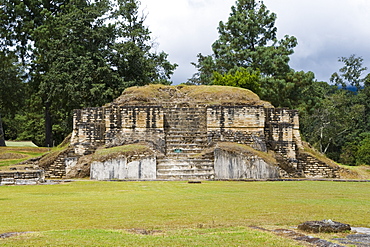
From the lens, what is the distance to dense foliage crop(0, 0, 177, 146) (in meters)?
29.8

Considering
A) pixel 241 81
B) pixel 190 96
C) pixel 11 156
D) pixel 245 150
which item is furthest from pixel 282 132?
pixel 11 156

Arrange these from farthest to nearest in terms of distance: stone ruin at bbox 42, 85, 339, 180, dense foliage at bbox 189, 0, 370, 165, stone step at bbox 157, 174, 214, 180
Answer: dense foliage at bbox 189, 0, 370, 165 → stone ruin at bbox 42, 85, 339, 180 → stone step at bbox 157, 174, 214, 180

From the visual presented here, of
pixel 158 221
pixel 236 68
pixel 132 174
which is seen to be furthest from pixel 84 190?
pixel 236 68

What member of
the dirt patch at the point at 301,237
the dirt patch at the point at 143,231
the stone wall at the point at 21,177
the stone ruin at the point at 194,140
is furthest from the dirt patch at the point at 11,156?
the dirt patch at the point at 301,237

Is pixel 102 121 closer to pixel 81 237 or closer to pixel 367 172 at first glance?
pixel 367 172

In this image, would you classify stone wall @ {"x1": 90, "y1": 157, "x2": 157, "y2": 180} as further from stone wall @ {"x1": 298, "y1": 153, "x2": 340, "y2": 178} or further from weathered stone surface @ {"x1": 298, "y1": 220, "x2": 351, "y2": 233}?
weathered stone surface @ {"x1": 298, "y1": 220, "x2": 351, "y2": 233}

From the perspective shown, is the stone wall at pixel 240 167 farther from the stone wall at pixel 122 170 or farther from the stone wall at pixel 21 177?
the stone wall at pixel 21 177

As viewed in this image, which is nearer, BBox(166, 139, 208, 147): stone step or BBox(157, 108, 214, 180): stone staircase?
BBox(157, 108, 214, 180): stone staircase

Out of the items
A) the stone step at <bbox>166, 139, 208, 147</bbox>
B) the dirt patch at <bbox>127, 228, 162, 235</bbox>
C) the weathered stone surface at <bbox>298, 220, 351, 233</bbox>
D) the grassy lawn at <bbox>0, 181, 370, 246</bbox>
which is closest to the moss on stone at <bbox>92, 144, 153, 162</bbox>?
the stone step at <bbox>166, 139, 208, 147</bbox>

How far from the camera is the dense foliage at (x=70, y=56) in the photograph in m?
29.8

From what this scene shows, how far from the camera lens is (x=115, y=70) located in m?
31.3

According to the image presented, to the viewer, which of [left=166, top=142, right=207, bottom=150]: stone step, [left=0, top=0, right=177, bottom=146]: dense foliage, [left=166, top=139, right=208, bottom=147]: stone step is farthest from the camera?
[left=0, top=0, right=177, bottom=146]: dense foliage

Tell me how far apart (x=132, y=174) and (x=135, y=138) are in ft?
10.7

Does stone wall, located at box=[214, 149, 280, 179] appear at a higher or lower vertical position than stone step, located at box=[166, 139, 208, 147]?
lower
